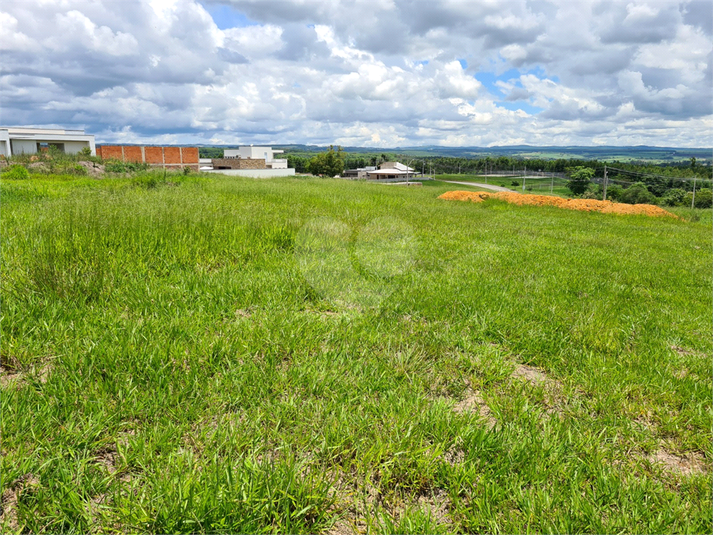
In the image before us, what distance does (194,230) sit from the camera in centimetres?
585

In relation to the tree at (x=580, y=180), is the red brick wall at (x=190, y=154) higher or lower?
higher

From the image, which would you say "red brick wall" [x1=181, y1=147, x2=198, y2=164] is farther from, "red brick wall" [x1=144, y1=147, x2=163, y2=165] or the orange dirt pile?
the orange dirt pile

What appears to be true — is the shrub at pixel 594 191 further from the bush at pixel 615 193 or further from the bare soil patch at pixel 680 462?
the bare soil patch at pixel 680 462

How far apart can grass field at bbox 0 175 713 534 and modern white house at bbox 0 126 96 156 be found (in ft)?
237

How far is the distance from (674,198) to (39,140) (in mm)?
99081

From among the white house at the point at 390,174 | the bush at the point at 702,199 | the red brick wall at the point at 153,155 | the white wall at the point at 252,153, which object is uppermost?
the white wall at the point at 252,153

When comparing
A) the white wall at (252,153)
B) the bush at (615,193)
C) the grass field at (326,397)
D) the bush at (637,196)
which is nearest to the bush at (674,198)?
the bush at (637,196)

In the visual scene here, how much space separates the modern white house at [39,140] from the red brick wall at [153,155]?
25.3 feet

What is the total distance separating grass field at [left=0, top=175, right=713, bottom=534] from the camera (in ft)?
6.02

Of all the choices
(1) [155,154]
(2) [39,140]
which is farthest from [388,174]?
(2) [39,140]

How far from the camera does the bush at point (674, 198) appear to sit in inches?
2330

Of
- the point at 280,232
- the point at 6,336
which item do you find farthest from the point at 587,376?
the point at 280,232

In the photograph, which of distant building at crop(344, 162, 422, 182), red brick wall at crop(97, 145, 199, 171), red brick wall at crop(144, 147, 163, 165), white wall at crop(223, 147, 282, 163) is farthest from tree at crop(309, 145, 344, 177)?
red brick wall at crop(144, 147, 163, 165)

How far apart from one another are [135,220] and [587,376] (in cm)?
567
